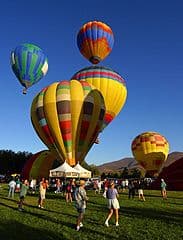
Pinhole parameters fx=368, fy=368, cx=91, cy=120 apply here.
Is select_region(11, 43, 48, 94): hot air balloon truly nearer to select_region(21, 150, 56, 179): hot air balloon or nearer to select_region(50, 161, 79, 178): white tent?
select_region(21, 150, 56, 179): hot air balloon

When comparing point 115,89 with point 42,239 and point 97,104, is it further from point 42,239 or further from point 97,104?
point 42,239

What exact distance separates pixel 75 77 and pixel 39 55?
5.78 meters

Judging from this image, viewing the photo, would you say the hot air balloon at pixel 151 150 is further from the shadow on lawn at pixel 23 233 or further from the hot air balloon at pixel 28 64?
the shadow on lawn at pixel 23 233

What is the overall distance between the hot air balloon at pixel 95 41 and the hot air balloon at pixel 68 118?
45.5ft

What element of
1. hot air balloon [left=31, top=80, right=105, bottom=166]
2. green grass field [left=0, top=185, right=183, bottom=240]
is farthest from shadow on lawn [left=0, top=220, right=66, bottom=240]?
hot air balloon [left=31, top=80, right=105, bottom=166]

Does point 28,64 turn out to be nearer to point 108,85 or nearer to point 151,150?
point 108,85

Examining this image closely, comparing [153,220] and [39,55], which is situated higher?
[39,55]

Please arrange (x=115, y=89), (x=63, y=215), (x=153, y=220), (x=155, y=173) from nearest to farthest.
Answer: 1. (x=153, y=220)
2. (x=63, y=215)
3. (x=115, y=89)
4. (x=155, y=173)

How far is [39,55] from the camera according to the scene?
157ft

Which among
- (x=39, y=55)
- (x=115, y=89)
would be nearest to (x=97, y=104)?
(x=115, y=89)

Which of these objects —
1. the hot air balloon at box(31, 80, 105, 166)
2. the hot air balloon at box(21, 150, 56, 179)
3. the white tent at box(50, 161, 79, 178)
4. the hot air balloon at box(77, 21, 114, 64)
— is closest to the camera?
the white tent at box(50, 161, 79, 178)

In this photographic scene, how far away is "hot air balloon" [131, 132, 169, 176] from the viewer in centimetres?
5897

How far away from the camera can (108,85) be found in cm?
4731

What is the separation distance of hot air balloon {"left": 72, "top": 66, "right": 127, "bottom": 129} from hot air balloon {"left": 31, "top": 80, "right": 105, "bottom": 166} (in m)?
7.15
